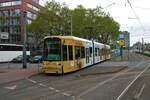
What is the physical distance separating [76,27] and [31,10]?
3235cm

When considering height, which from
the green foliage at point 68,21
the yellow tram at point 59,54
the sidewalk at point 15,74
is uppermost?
the green foliage at point 68,21

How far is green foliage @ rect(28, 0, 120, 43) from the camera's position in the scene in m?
83.8

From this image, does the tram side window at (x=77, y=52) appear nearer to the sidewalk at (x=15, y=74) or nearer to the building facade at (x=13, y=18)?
the sidewalk at (x=15, y=74)

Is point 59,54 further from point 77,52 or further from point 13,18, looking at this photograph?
point 13,18

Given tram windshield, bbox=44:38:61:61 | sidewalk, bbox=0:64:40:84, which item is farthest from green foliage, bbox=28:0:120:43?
tram windshield, bbox=44:38:61:61

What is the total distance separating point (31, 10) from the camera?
11594cm

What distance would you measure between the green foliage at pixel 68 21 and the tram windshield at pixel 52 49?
4745 cm

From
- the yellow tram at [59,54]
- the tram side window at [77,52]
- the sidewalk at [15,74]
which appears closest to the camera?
the sidewalk at [15,74]

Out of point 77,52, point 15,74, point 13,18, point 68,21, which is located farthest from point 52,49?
point 13,18

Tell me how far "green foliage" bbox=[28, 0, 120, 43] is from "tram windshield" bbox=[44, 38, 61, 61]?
47.5m

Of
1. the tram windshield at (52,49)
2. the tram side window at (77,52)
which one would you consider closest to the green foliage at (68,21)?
the tram side window at (77,52)

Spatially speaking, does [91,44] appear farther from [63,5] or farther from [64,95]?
[63,5]

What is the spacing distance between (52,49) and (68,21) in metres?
54.1

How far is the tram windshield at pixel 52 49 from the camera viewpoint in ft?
98.2
